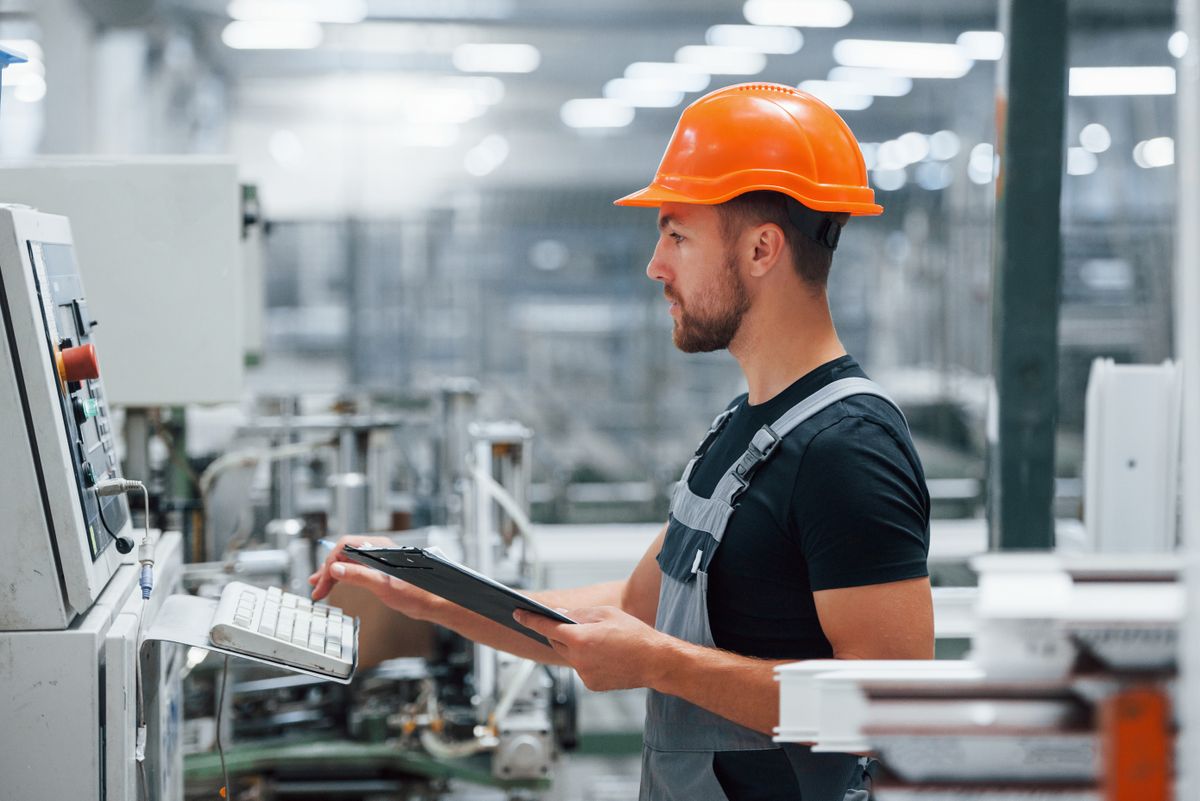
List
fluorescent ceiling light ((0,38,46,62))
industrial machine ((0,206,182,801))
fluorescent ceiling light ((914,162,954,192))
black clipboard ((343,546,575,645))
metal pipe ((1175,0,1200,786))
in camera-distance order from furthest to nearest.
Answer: fluorescent ceiling light ((914,162,954,192)), fluorescent ceiling light ((0,38,46,62)), black clipboard ((343,546,575,645)), industrial machine ((0,206,182,801)), metal pipe ((1175,0,1200,786))

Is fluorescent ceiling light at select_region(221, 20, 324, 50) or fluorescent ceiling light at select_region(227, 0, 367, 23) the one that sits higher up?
fluorescent ceiling light at select_region(227, 0, 367, 23)

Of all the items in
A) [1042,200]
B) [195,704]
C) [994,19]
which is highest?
[994,19]

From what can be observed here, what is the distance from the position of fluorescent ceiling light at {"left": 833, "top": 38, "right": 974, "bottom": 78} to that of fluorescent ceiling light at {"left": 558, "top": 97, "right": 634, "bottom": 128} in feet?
3.44

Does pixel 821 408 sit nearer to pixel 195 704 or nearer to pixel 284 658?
pixel 284 658

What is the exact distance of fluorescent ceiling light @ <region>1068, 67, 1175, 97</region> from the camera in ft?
16.9

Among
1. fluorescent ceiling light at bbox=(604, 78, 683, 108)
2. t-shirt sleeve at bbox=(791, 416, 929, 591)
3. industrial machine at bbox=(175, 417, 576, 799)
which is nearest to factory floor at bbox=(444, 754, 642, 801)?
industrial machine at bbox=(175, 417, 576, 799)

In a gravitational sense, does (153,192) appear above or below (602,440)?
above

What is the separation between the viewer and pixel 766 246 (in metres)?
1.44

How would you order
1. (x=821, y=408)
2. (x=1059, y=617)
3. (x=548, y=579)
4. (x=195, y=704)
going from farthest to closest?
1. (x=548, y=579)
2. (x=195, y=704)
3. (x=821, y=408)
4. (x=1059, y=617)

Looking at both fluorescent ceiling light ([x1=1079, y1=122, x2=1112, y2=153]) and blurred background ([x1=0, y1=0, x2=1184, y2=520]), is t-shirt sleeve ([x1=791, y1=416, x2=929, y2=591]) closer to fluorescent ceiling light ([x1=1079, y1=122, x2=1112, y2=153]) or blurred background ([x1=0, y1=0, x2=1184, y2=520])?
blurred background ([x1=0, y1=0, x2=1184, y2=520])

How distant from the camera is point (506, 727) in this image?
244 cm

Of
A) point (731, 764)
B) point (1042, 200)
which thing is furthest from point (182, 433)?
point (1042, 200)

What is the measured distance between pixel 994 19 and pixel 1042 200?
3.27 metres

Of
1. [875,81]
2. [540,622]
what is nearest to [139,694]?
[540,622]
